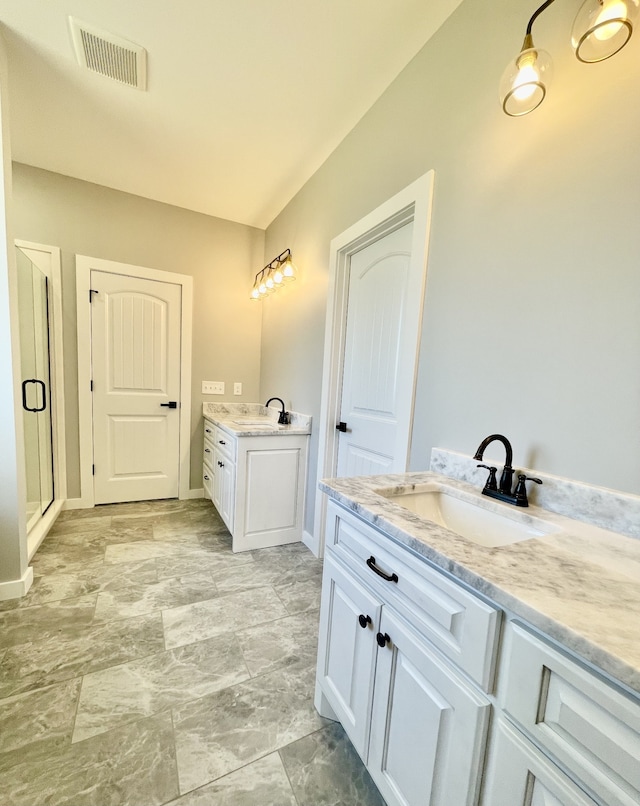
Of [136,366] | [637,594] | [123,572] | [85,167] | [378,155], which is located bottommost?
[123,572]

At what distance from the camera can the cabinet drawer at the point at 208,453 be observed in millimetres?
2960

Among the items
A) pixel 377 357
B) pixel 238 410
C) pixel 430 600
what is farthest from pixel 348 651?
pixel 238 410

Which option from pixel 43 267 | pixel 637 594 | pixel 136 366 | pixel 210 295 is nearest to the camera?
pixel 637 594

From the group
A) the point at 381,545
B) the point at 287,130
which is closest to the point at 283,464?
→ the point at 381,545

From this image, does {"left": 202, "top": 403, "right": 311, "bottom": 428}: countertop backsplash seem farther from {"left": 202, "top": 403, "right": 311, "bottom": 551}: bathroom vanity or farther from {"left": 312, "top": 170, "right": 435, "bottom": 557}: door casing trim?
{"left": 312, "top": 170, "right": 435, "bottom": 557}: door casing trim

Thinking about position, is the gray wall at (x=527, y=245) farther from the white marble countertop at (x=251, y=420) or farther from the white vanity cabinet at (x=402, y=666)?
the white marble countertop at (x=251, y=420)

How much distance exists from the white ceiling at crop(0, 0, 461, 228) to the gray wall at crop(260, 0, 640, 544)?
246mm

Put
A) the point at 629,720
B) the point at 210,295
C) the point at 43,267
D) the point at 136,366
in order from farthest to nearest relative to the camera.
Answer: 1. the point at 210,295
2. the point at 136,366
3. the point at 43,267
4. the point at 629,720

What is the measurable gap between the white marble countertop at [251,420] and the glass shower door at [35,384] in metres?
1.23

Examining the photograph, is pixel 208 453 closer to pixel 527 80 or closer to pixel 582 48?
pixel 527 80

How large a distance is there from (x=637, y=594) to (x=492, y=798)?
1.47ft

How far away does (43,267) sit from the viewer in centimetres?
263

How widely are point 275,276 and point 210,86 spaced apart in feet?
3.81

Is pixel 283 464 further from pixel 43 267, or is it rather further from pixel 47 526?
pixel 43 267
